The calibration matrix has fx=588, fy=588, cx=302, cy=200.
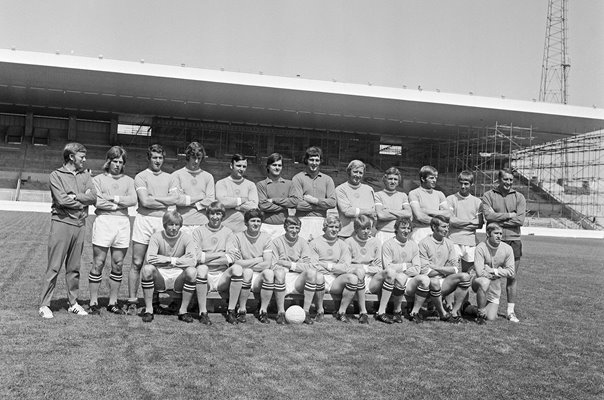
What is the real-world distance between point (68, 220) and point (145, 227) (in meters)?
0.72

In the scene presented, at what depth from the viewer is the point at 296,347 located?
4711 millimetres

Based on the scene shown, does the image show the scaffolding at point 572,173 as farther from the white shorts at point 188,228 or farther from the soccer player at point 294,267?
the white shorts at point 188,228

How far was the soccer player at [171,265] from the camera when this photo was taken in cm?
547

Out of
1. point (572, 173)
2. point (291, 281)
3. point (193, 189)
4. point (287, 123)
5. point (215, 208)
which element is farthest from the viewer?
point (572, 173)

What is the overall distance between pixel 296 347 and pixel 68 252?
244 cm

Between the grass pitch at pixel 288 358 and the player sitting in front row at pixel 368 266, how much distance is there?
315mm

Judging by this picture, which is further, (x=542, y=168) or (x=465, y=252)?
(x=542, y=168)

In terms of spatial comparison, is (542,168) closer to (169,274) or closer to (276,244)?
(276,244)

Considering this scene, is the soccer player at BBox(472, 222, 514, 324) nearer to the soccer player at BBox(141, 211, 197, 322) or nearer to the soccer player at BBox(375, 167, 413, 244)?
the soccer player at BBox(375, 167, 413, 244)

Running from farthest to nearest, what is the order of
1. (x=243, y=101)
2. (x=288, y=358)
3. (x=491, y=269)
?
(x=243, y=101) < (x=491, y=269) < (x=288, y=358)

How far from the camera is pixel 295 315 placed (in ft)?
18.5

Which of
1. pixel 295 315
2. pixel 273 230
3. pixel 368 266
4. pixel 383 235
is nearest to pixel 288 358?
pixel 295 315

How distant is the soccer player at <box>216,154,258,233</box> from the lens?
620cm

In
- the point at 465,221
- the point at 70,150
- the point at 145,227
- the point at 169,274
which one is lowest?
the point at 169,274
